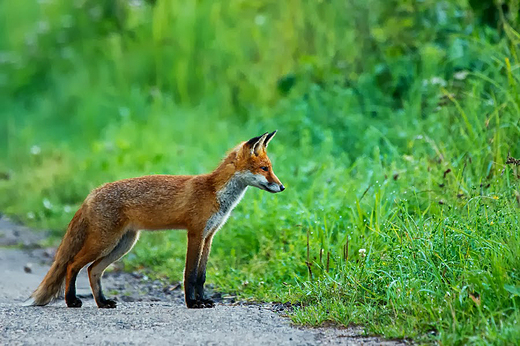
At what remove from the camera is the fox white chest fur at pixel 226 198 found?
5965 millimetres

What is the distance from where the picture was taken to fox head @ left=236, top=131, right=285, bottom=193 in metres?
6.00

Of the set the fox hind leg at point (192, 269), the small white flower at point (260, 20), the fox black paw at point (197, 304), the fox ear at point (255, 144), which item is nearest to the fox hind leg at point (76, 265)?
the fox hind leg at point (192, 269)

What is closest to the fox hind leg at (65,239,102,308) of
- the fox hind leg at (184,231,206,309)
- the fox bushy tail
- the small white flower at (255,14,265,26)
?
the fox bushy tail

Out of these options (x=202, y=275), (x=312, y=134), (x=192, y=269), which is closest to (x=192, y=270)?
(x=192, y=269)

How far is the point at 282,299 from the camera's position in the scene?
5.70 m

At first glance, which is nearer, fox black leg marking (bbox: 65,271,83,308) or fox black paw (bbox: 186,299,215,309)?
fox black paw (bbox: 186,299,215,309)

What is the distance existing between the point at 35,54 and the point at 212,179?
9.96 meters

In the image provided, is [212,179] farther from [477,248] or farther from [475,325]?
[475,325]

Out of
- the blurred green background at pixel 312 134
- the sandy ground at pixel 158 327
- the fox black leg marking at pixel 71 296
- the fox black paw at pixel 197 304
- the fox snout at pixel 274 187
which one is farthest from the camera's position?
the fox snout at pixel 274 187

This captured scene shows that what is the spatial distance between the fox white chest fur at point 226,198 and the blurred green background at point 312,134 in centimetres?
64

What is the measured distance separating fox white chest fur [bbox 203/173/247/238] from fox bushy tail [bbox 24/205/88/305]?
950 mm

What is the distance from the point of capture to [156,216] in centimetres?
597

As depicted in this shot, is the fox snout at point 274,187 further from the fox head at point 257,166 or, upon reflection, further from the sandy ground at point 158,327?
the sandy ground at point 158,327

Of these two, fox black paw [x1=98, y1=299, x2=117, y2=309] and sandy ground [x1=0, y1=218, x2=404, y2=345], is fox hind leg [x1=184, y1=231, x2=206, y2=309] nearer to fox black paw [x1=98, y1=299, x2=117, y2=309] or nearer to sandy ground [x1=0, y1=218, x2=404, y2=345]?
sandy ground [x1=0, y1=218, x2=404, y2=345]
